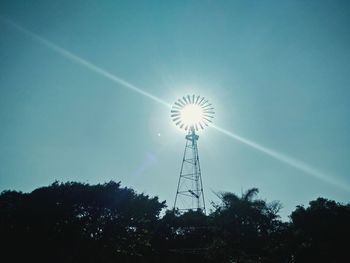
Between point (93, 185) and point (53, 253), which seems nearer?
point (53, 253)

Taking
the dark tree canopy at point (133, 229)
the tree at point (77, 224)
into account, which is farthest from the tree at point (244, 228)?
the tree at point (77, 224)

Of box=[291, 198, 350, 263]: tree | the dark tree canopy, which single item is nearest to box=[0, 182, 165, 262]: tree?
the dark tree canopy

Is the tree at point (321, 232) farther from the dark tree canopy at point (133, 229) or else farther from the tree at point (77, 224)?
the tree at point (77, 224)

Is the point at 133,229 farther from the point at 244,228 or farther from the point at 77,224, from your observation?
the point at 244,228

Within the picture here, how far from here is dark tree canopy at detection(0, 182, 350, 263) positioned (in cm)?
2488

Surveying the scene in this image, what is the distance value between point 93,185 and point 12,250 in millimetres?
10338

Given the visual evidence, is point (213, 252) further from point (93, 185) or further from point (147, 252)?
point (93, 185)

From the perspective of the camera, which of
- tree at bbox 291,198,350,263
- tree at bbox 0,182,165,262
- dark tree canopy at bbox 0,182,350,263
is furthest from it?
tree at bbox 0,182,165,262

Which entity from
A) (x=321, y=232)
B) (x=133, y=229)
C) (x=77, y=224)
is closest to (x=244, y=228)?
(x=321, y=232)

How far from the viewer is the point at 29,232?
92.4 ft

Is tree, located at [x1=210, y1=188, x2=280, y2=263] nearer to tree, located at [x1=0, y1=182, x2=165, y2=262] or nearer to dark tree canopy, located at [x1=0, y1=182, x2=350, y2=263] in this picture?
dark tree canopy, located at [x1=0, y1=182, x2=350, y2=263]

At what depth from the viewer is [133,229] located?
106 feet

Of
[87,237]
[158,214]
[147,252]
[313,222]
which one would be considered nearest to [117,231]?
[87,237]

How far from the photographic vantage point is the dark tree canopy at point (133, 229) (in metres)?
24.9
